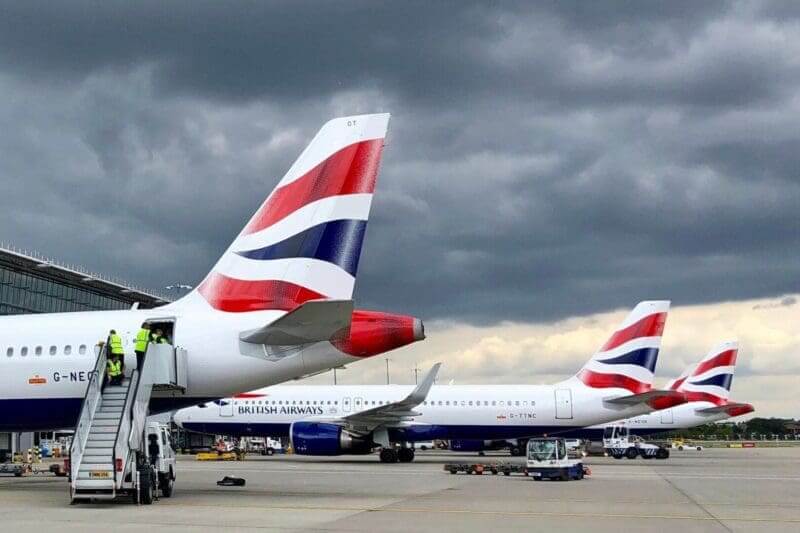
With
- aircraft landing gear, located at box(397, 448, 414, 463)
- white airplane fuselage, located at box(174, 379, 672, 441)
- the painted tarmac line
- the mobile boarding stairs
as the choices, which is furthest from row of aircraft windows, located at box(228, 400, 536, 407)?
the painted tarmac line

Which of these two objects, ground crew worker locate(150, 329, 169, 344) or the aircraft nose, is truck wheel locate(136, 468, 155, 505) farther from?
the aircraft nose

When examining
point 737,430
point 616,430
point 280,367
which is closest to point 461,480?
point 280,367

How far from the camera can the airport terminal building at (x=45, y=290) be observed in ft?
218

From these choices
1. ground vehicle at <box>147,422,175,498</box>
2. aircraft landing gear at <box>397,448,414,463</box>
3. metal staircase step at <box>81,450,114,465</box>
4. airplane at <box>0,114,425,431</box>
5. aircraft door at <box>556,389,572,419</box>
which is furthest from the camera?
aircraft landing gear at <box>397,448,414,463</box>

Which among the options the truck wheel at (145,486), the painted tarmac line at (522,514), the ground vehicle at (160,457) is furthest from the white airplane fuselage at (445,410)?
the painted tarmac line at (522,514)

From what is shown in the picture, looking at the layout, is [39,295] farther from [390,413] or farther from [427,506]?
[427,506]

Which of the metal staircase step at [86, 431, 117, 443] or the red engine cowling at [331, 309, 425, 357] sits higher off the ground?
the red engine cowling at [331, 309, 425, 357]

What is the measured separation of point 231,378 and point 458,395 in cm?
2510

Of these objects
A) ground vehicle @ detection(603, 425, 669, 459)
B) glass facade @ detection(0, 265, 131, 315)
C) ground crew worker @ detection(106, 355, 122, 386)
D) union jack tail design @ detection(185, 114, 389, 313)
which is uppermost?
glass facade @ detection(0, 265, 131, 315)

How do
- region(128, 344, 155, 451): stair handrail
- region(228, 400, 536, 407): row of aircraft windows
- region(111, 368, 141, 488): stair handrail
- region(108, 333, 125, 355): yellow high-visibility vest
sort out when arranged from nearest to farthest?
region(111, 368, 141, 488): stair handrail → region(128, 344, 155, 451): stair handrail → region(108, 333, 125, 355): yellow high-visibility vest → region(228, 400, 536, 407): row of aircraft windows

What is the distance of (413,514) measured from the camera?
704 inches

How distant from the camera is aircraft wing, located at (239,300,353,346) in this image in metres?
20.1

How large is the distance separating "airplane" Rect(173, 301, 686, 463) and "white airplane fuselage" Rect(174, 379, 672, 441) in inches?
1.9

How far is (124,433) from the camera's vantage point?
20.3 metres
